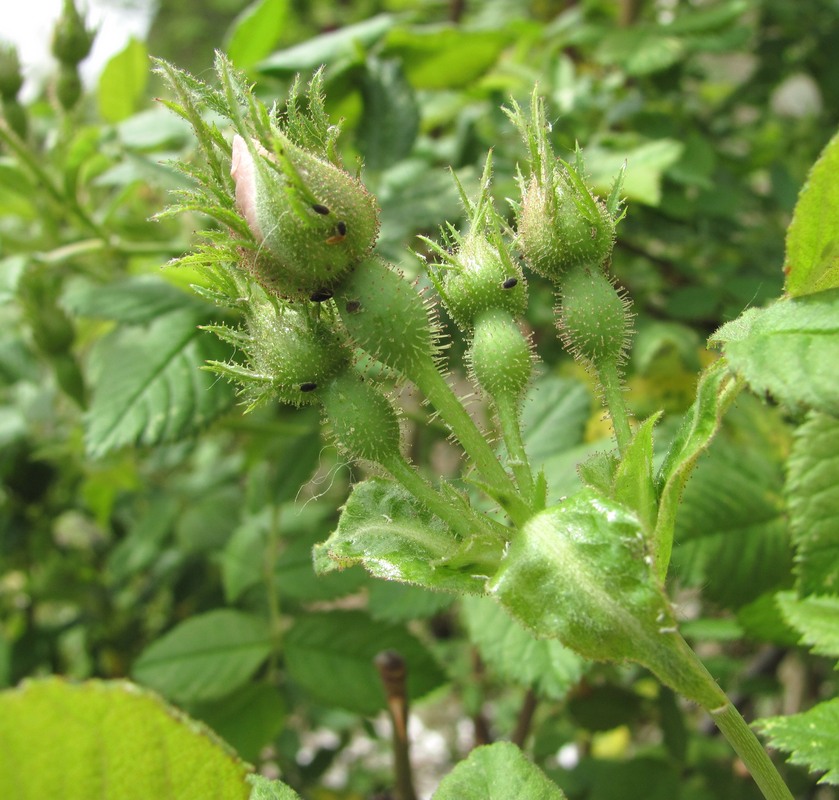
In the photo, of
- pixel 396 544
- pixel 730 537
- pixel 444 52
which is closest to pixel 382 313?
pixel 396 544

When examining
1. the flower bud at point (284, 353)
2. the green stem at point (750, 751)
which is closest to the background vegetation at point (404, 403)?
the flower bud at point (284, 353)

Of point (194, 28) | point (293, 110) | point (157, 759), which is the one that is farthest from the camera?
point (194, 28)

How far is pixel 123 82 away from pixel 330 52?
527 mm

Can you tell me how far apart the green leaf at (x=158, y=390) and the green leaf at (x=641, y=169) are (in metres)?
0.74

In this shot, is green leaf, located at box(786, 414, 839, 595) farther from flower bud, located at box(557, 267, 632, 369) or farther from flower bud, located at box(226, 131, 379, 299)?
flower bud, located at box(226, 131, 379, 299)

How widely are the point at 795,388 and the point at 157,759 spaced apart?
20.5 inches

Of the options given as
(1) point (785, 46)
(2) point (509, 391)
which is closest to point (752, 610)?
(2) point (509, 391)

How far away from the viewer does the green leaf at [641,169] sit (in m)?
1.49

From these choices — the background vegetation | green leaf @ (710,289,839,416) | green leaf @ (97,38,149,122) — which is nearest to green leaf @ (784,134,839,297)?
green leaf @ (710,289,839,416)

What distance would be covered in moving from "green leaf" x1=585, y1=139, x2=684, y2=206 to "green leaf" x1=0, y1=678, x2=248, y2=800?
1.15 meters

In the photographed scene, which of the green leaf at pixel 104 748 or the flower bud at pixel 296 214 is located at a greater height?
the flower bud at pixel 296 214

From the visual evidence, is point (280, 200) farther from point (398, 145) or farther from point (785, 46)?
point (785, 46)

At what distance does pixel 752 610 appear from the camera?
3.91ft

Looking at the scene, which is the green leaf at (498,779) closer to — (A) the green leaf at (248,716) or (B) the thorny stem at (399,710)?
(B) the thorny stem at (399,710)
